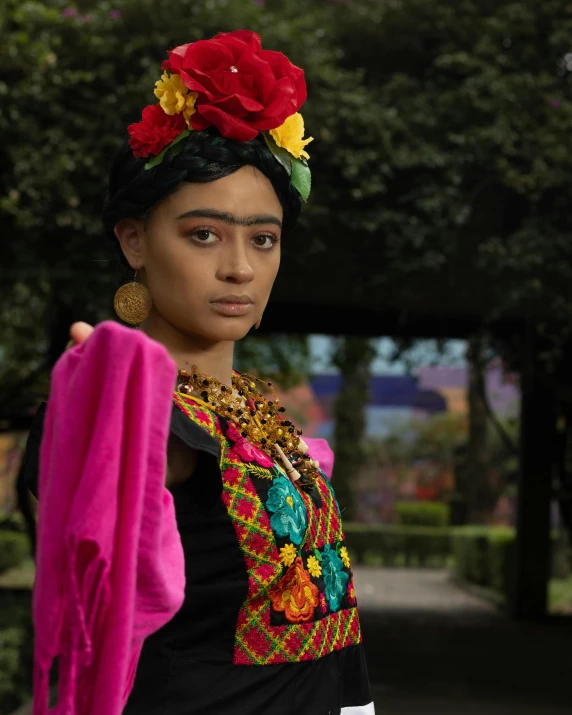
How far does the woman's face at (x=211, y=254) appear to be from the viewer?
70.9 inches

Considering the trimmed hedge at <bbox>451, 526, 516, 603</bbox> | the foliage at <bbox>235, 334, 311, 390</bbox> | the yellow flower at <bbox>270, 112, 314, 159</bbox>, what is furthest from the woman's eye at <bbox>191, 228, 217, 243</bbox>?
Answer: the trimmed hedge at <bbox>451, 526, 516, 603</bbox>

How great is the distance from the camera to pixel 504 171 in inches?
272

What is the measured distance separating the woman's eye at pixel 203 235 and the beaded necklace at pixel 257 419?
0.23 meters

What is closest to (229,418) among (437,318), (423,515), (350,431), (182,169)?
(182,169)

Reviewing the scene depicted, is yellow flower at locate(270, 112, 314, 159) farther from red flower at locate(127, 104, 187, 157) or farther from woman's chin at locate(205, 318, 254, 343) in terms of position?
woman's chin at locate(205, 318, 254, 343)

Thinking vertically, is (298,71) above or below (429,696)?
above

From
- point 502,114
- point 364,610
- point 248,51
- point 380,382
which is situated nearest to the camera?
point 248,51

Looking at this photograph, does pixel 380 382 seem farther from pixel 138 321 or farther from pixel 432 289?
pixel 138 321

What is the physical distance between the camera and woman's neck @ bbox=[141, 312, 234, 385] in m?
1.88

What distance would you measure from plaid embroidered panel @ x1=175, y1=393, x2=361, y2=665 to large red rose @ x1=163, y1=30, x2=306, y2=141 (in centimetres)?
48

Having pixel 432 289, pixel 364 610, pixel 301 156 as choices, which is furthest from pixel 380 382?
pixel 301 156

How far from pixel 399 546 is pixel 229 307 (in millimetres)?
21360

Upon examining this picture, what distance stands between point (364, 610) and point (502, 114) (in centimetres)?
712

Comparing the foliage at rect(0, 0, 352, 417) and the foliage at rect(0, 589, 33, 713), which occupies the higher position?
the foliage at rect(0, 0, 352, 417)
